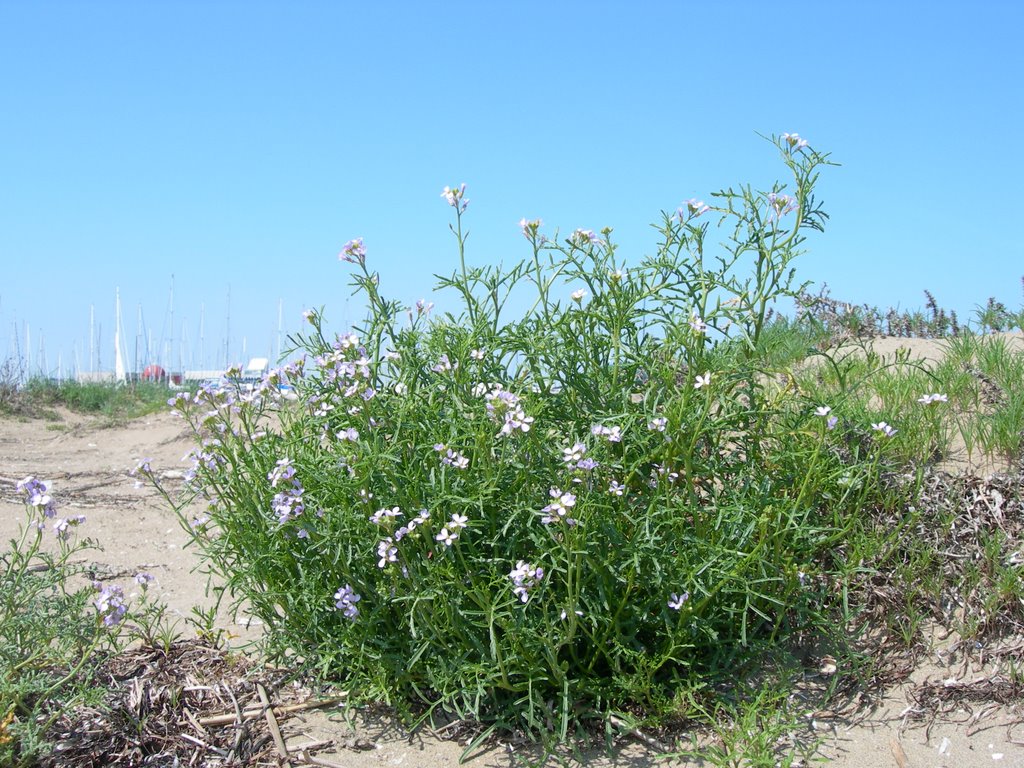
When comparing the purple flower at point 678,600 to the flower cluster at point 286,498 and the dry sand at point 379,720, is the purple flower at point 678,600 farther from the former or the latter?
the flower cluster at point 286,498

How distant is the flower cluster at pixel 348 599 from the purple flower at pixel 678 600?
0.98m

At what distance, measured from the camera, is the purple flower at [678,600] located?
106 inches

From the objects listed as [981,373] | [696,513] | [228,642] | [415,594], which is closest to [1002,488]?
[981,373]

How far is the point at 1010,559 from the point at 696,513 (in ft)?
4.83

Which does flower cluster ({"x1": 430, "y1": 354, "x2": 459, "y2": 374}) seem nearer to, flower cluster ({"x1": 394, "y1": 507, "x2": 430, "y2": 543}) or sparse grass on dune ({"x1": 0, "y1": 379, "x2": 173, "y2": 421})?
flower cluster ({"x1": 394, "y1": 507, "x2": 430, "y2": 543})

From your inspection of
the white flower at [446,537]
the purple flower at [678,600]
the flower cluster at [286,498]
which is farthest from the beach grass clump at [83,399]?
the purple flower at [678,600]

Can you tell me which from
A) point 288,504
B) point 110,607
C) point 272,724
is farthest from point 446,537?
point 110,607

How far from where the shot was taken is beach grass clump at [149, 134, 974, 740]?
2.75m

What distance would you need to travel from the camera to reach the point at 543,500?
2.87m

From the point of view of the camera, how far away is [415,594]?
269 centimetres

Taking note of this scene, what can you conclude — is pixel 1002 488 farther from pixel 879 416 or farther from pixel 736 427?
pixel 736 427

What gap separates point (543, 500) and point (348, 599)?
687 millimetres

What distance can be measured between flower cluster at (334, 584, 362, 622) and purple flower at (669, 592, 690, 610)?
98 cm

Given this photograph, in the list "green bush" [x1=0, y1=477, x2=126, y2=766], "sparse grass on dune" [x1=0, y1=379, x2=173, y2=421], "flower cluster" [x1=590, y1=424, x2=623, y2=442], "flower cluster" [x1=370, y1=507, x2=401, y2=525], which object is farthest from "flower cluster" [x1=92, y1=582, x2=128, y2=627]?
"sparse grass on dune" [x1=0, y1=379, x2=173, y2=421]
